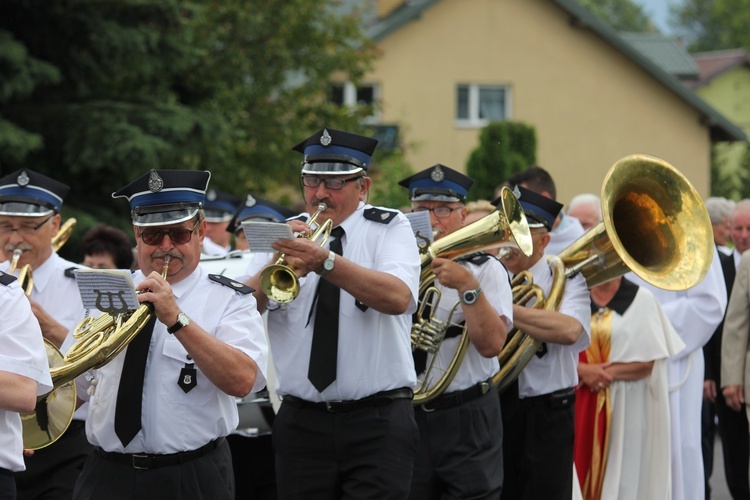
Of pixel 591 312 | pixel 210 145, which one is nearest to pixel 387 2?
pixel 210 145

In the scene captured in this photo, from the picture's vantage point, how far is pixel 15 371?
4.54 meters

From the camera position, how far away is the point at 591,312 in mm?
7785

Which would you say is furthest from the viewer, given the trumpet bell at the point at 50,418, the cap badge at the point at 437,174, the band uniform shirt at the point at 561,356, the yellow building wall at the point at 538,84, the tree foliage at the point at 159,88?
the yellow building wall at the point at 538,84

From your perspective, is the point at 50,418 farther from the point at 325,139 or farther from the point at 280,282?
the point at 325,139

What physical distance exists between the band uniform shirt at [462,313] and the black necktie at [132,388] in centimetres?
211

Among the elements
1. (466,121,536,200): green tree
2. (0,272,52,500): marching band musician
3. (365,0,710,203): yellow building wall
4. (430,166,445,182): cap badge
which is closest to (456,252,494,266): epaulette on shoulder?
(430,166,445,182): cap badge

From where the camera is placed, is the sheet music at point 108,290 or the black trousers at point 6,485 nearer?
the sheet music at point 108,290

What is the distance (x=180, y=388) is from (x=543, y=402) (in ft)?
9.53

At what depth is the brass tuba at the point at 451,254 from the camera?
6.50 meters

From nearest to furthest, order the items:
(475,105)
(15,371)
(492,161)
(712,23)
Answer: (15,371) → (492,161) → (475,105) → (712,23)

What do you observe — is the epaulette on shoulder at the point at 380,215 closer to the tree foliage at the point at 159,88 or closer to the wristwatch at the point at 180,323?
the wristwatch at the point at 180,323

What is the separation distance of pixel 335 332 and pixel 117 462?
1183mm

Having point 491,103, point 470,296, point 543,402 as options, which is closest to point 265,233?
point 470,296

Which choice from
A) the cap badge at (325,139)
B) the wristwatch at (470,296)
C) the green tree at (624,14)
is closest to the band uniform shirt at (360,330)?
the cap badge at (325,139)
